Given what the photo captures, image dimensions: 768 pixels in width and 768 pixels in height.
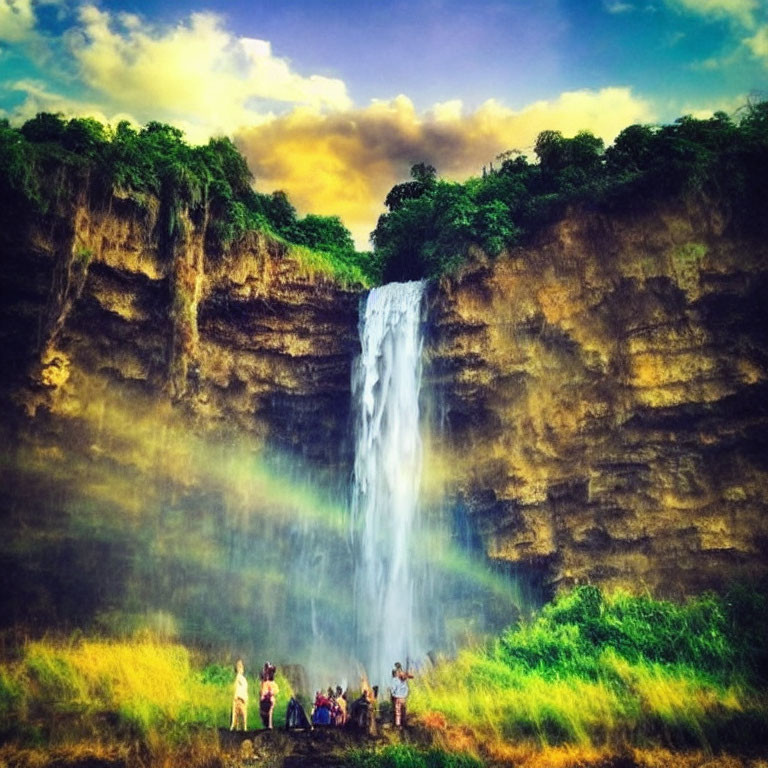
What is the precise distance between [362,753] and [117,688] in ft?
21.8

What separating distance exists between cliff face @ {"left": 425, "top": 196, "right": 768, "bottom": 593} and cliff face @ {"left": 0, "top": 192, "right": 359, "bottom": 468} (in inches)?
153

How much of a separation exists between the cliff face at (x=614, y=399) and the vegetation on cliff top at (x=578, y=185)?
1.96 ft

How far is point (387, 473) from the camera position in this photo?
1892 centimetres

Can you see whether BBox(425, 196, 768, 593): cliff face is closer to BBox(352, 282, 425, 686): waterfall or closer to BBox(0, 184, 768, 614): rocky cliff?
BBox(0, 184, 768, 614): rocky cliff

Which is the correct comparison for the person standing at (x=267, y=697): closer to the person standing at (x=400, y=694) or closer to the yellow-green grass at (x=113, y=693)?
the yellow-green grass at (x=113, y=693)

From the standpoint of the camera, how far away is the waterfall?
60.5ft

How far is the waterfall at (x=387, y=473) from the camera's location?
18.4 m

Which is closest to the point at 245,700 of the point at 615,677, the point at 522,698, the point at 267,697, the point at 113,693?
the point at 267,697

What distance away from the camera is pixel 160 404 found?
18.5m

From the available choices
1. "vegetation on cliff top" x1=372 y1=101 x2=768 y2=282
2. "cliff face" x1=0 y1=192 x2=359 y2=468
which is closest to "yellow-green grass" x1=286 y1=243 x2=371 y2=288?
"cliff face" x1=0 y1=192 x2=359 y2=468

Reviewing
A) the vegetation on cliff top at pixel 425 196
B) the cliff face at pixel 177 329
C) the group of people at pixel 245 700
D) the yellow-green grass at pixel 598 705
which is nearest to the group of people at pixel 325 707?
the group of people at pixel 245 700

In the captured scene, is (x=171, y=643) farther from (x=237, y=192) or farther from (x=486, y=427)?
(x=237, y=192)

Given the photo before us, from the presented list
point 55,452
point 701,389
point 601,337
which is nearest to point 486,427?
point 601,337

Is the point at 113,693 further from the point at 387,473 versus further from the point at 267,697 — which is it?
the point at 387,473
